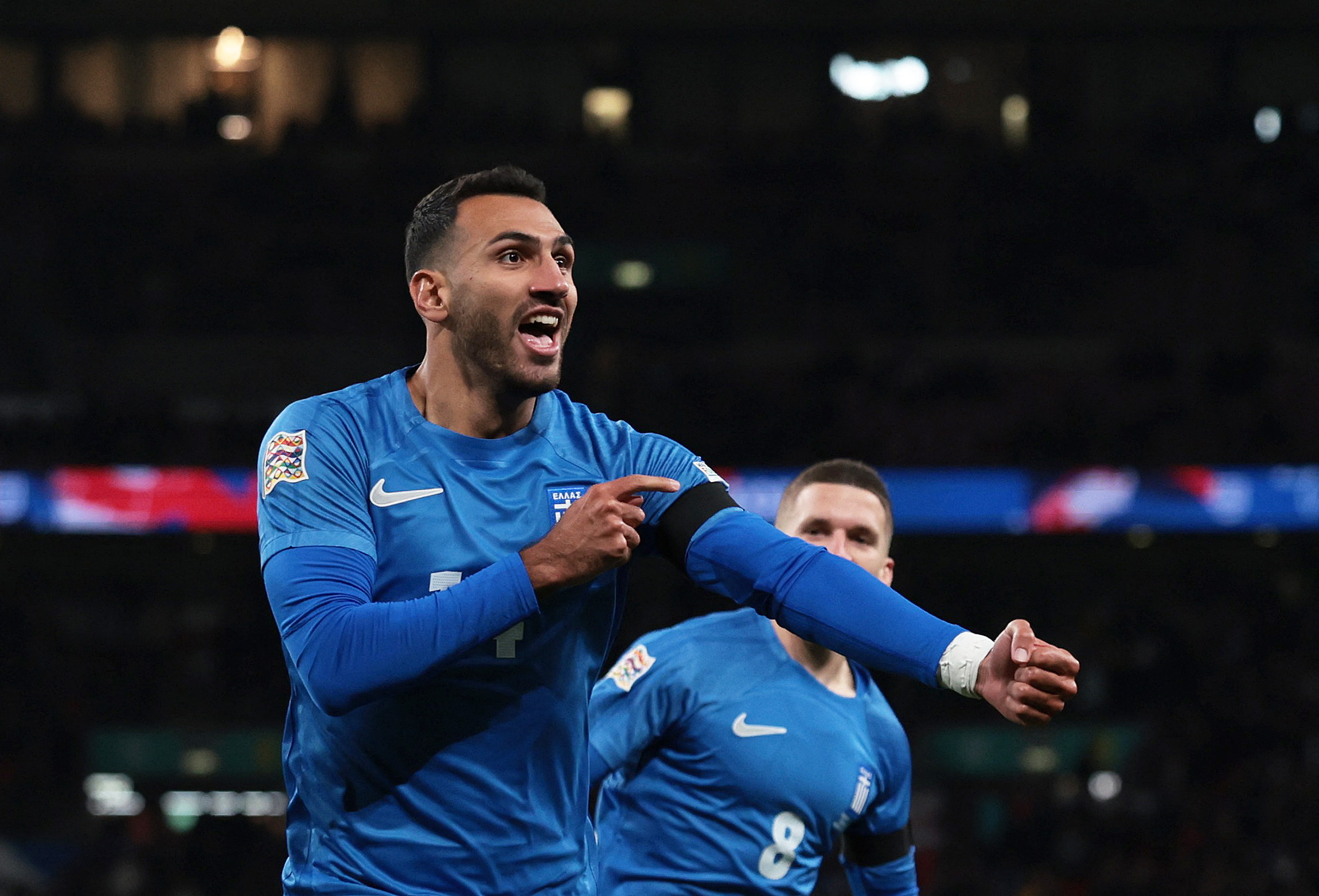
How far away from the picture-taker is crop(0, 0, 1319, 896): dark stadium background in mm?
13820

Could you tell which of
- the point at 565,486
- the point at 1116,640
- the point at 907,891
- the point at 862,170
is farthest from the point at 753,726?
the point at 862,170

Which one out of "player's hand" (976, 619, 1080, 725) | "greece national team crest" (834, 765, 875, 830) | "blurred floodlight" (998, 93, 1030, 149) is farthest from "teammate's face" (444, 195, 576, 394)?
"blurred floodlight" (998, 93, 1030, 149)

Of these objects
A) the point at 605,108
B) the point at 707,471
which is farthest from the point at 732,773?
the point at 605,108

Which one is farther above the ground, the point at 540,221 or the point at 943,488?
the point at 540,221

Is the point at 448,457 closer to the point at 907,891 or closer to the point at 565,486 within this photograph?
the point at 565,486

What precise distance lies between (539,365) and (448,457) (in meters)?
0.27

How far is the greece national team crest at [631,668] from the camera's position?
432cm

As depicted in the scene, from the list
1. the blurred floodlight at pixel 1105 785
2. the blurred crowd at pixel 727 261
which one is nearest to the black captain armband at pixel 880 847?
the blurred floodlight at pixel 1105 785

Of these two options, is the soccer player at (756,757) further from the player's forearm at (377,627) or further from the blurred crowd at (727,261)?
the blurred crowd at (727,261)

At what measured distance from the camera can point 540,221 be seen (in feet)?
10.2

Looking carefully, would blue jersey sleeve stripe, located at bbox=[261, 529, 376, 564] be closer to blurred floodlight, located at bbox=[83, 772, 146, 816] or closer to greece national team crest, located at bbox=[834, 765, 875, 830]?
greece national team crest, located at bbox=[834, 765, 875, 830]

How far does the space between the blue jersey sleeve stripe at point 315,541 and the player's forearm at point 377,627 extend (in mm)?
56

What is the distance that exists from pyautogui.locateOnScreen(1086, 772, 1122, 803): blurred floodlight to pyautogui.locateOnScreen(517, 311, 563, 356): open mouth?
11.6 meters

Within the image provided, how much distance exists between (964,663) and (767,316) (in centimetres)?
1486
